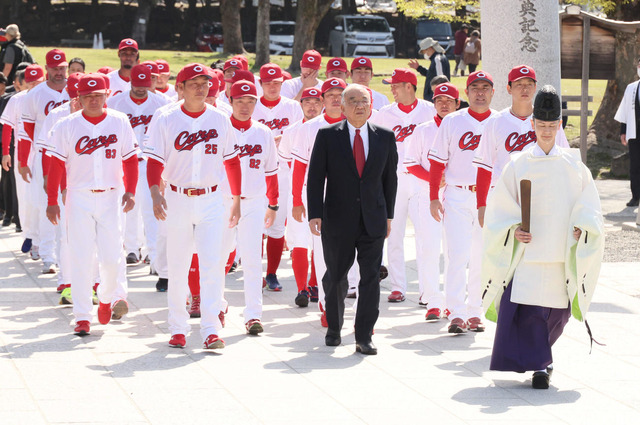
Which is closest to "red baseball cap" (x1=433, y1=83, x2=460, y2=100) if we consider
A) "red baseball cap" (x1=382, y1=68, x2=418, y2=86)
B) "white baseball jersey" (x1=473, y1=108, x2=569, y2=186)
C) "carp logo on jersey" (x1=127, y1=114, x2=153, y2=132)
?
"red baseball cap" (x1=382, y1=68, x2=418, y2=86)

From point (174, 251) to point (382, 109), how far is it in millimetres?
3558

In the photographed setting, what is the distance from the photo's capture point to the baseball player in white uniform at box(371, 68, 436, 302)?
11.2 meters

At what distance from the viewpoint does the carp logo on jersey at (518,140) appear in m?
9.38

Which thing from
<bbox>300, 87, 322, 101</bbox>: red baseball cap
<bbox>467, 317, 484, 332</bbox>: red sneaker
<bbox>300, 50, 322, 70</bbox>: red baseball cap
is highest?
<bbox>300, 50, 322, 70</bbox>: red baseball cap

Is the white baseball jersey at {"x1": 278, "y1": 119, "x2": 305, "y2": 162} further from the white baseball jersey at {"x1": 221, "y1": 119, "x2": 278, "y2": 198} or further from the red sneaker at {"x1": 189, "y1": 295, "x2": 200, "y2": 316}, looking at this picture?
the red sneaker at {"x1": 189, "y1": 295, "x2": 200, "y2": 316}

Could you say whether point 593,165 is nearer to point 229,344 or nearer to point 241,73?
point 241,73

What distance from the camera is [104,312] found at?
9.66 m

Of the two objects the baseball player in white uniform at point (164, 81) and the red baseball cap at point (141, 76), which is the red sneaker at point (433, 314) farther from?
the baseball player in white uniform at point (164, 81)

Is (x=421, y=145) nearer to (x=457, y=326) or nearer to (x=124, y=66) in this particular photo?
(x=457, y=326)

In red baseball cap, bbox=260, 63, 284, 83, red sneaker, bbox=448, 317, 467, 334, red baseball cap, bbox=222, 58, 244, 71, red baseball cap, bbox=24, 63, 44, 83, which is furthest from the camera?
red baseball cap, bbox=222, 58, 244, 71

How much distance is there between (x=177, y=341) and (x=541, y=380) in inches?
118

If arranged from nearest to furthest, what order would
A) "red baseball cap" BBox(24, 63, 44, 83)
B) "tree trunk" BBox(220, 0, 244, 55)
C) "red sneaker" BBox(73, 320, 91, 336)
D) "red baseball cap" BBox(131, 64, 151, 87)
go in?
"red sneaker" BBox(73, 320, 91, 336), "red baseball cap" BBox(131, 64, 151, 87), "red baseball cap" BBox(24, 63, 44, 83), "tree trunk" BBox(220, 0, 244, 55)

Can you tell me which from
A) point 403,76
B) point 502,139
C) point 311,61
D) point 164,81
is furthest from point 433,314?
point 164,81

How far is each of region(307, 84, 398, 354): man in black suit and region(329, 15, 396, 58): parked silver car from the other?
1232 inches
